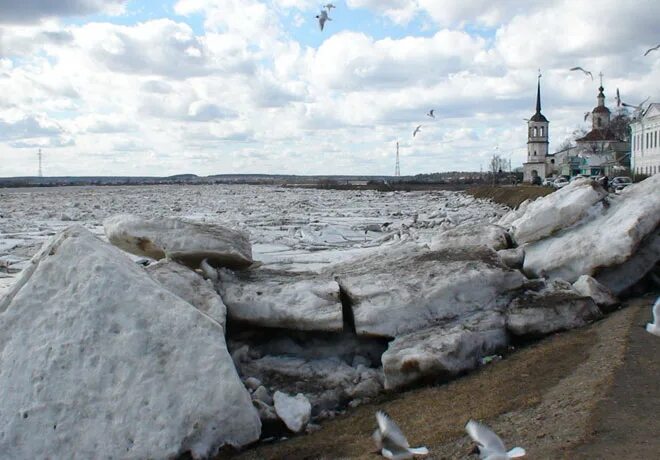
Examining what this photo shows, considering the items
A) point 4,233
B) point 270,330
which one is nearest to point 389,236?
point 270,330

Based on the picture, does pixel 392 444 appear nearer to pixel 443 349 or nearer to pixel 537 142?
pixel 443 349

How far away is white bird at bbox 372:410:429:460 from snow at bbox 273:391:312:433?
1.12m

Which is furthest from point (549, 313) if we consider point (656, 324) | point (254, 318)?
point (254, 318)

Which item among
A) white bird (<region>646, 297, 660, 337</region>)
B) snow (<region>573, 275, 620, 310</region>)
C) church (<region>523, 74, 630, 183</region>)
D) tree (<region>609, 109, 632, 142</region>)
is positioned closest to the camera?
white bird (<region>646, 297, 660, 337</region>)

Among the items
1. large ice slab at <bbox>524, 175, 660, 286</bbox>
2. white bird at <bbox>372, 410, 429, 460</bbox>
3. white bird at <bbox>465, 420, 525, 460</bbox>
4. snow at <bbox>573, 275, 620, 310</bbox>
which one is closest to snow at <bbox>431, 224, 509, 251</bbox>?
large ice slab at <bbox>524, 175, 660, 286</bbox>

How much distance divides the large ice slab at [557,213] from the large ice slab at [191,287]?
12.8 ft

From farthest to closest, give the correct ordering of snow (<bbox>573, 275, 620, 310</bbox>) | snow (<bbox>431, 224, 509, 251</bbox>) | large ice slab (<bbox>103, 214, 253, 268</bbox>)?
snow (<bbox>431, 224, 509, 251</bbox>) → large ice slab (<bbox>103, 214, 253, 268</bbox>) → snow (<bbox>573, 275, 620, 310</bbox>)

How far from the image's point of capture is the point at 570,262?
23.8 feet

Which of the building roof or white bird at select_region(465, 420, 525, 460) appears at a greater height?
the building roof

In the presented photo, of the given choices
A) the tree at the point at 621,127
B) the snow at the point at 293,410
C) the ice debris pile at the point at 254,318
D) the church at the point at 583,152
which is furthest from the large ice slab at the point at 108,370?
the tree at the point at 621,127

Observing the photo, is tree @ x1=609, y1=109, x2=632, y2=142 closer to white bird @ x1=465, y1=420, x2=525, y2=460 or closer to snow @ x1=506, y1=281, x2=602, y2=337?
snow @ x1=506, y1=281, x2=602, y2=337

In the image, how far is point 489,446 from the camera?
3.72 meters

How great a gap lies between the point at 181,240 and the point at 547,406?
4.06 metres

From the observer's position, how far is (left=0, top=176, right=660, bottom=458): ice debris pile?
4820 mm
